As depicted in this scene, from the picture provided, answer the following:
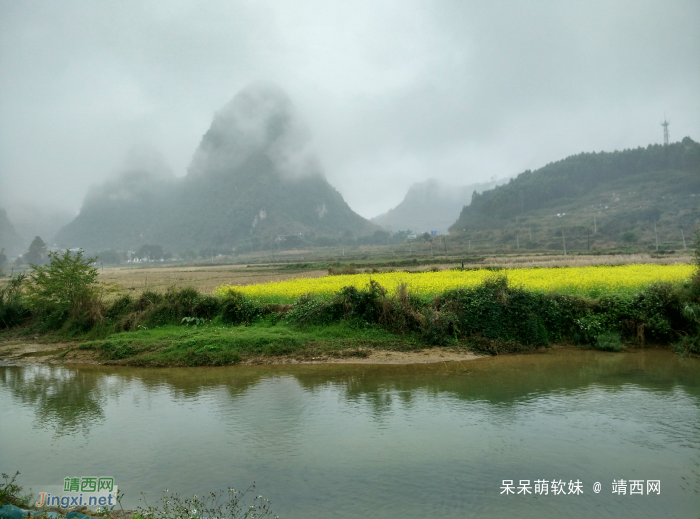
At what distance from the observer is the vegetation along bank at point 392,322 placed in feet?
37.7

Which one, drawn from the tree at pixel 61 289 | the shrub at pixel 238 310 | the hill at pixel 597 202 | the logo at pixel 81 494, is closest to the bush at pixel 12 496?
the logo at pixel 81 494

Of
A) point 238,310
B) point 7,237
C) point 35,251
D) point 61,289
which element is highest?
point 7,237

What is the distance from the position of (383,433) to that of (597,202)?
312 ft

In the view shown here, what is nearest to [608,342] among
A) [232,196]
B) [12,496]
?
[12,496]

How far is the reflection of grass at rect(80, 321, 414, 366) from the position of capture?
1154 cm

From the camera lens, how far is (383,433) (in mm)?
6613

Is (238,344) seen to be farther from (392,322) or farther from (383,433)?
(383,433)

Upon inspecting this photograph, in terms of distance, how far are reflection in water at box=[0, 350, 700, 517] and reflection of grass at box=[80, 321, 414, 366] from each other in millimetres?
1077

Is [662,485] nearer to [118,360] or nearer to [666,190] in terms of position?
[118,360]

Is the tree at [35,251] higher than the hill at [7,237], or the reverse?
the hill at [7,237]

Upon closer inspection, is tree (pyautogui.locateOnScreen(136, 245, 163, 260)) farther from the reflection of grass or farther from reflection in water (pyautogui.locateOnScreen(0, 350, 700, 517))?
reflection in water (pyautogui.locateOnScreen(0, 350, 700, 517))

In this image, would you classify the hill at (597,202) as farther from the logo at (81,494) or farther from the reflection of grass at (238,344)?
the logo at (81,494)

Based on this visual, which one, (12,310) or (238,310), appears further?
(12,310)

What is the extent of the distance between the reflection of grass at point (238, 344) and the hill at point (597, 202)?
5303cm
